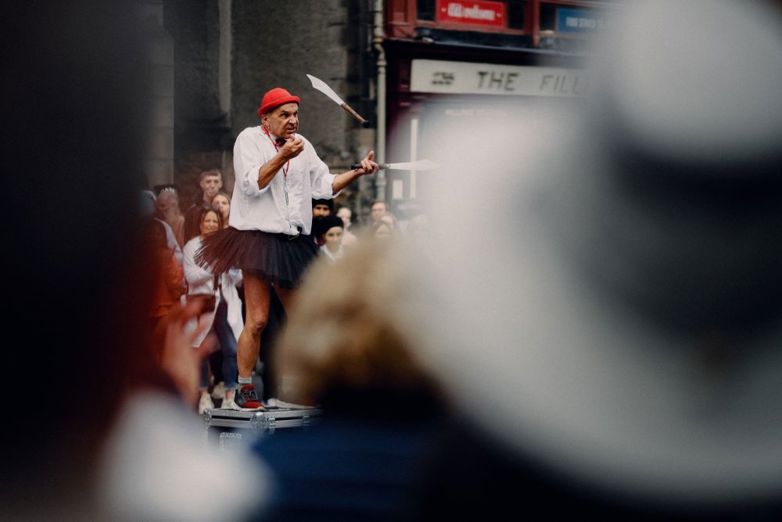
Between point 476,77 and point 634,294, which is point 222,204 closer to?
point 634,294

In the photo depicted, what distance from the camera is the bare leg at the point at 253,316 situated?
5.30 metres

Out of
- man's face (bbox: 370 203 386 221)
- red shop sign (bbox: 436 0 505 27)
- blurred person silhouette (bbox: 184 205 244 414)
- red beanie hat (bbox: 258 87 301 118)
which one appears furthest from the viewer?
red shop sign (bbox: 436 0 505 27)

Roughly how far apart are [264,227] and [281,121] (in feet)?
1.54

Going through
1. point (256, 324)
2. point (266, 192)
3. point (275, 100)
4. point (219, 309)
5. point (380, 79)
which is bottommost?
point (219, 309)

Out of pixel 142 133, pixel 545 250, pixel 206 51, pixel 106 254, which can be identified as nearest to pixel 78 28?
pixel 142 133

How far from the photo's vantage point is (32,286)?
1.64 m

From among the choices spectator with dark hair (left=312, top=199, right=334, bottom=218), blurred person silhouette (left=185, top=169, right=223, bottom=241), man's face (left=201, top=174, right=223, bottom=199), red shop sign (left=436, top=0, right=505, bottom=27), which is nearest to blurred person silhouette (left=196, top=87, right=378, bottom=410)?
blurred person silhouette (left=185, top=169, right=223, bottom=241)

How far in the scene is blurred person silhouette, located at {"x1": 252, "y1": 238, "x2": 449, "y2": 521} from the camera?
1.13 metres

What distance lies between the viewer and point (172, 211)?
7148mm

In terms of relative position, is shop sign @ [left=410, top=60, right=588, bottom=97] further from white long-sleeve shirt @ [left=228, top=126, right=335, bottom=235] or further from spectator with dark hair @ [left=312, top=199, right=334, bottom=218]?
white long-sleeve shirt @ [left=228, top=126, right=335, bottom=235]

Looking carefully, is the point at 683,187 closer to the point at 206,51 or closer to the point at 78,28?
the point at 78,28

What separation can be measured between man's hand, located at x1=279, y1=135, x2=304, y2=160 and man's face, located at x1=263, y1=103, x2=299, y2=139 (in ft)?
1.28

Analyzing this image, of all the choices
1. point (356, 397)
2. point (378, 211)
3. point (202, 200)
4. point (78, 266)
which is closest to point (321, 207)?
point (202, 200)

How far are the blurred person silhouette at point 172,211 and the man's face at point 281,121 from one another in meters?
1.69
